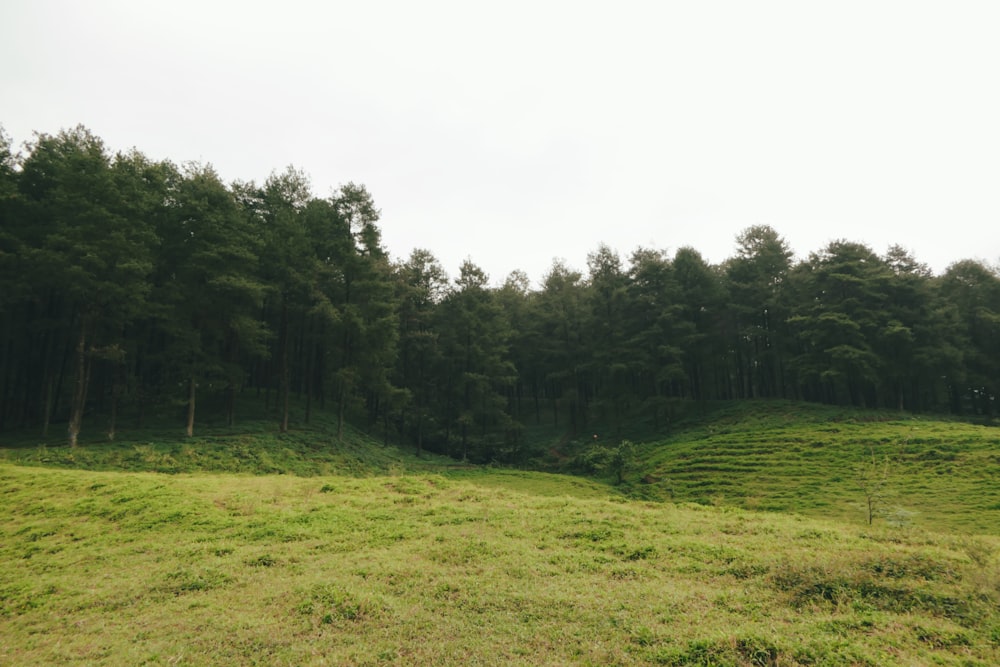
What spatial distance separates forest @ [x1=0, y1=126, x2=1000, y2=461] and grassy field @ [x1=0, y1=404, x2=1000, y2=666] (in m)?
9.70

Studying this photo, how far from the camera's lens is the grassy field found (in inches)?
283

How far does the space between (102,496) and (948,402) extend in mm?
69359

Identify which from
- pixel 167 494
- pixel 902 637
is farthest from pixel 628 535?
pixel 167 494

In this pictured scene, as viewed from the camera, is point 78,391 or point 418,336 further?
point 418,336

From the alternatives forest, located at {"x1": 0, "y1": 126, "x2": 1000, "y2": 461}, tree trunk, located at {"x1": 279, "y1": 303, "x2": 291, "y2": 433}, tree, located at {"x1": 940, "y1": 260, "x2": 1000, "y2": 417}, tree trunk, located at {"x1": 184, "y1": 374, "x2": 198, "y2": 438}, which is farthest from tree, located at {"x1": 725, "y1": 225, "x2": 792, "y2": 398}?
tree trunk, located at {"x1": 184, "y1": 374, "x2": 198, "y2": 438}

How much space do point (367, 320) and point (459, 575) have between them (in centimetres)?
2691

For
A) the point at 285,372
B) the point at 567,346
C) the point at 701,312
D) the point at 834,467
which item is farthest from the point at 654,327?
the point at 285,372

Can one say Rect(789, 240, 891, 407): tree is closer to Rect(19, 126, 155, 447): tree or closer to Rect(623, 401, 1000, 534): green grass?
Rect(623, 401, 1000, 534): green grass

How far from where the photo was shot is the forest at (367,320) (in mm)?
26016

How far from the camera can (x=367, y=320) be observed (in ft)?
114

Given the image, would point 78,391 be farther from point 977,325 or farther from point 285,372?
point 977,325

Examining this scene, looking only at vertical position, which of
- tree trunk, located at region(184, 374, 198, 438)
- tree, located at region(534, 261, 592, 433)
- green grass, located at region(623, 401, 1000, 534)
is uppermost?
tree, located at region(534, 261, 592, 433)

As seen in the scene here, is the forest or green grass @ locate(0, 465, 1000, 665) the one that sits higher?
the forest

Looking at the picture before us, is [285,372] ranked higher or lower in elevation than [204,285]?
lower
